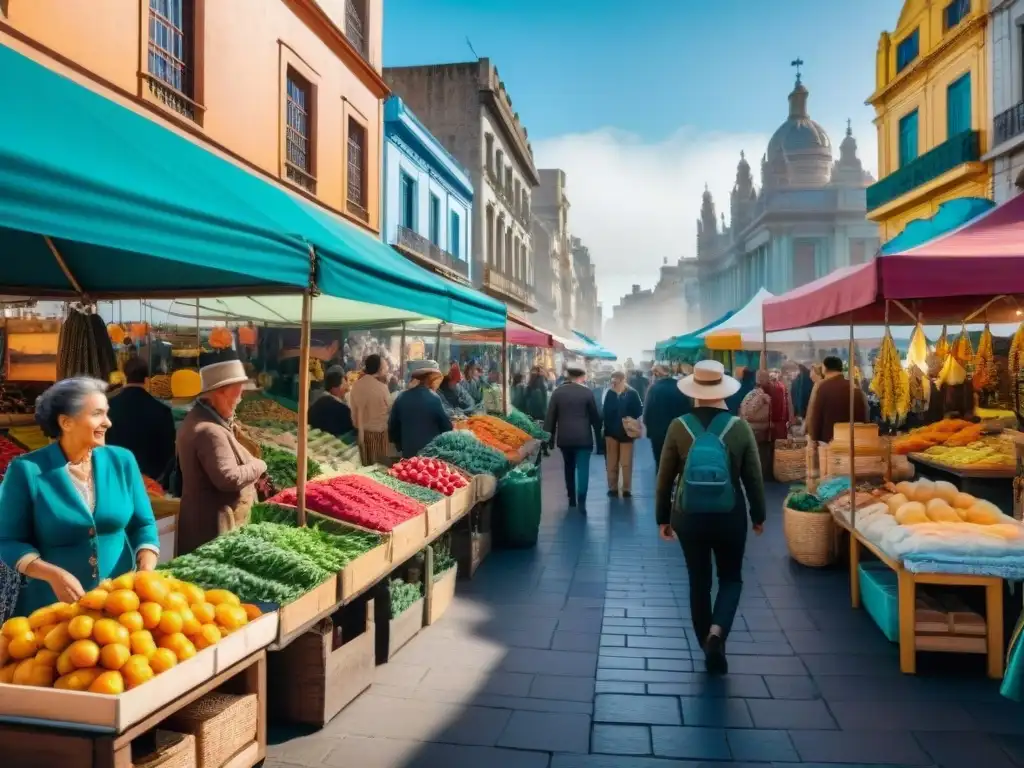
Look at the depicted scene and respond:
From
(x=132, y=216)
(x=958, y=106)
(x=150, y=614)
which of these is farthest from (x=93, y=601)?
(x=958, y=106)

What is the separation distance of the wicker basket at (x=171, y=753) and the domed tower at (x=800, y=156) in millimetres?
68848

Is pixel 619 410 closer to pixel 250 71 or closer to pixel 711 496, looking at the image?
pixel 711 496

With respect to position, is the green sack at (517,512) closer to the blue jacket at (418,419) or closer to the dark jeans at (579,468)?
the blue jacket at (418,419)

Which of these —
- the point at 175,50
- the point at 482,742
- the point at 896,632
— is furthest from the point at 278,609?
the point at 175,50

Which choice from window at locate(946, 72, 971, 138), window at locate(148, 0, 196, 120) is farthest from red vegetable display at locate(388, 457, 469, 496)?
window at locate(946, 72, 971, 138)

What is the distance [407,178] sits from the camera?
23125mm

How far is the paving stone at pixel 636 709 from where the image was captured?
4.15 m

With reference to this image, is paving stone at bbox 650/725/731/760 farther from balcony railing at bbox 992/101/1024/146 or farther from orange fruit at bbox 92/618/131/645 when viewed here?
balcony railing at bbox 992/101/1024/146

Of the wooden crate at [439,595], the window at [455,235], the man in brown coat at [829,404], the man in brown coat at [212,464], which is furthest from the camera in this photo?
the window at [455,235]

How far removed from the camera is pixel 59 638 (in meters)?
2.86

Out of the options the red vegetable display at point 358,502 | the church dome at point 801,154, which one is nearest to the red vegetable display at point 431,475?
the red vegetable display at point 358,502

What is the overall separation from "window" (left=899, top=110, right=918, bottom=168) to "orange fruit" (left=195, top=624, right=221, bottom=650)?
24367 mm

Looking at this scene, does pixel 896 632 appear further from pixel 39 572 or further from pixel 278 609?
pixel 39 572

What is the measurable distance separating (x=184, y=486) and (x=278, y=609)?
126cm
